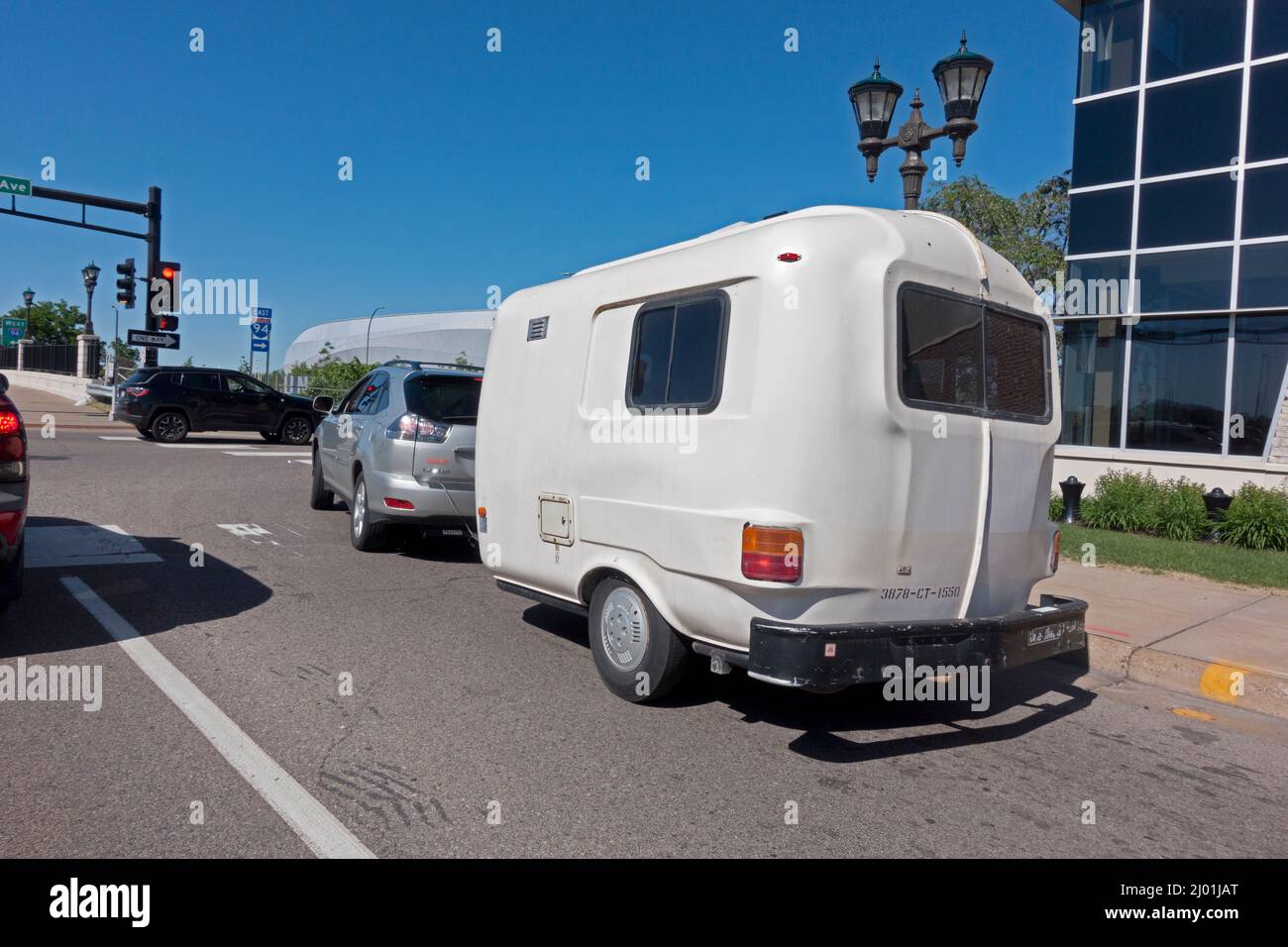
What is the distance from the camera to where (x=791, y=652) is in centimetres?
413

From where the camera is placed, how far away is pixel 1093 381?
47.9 ft

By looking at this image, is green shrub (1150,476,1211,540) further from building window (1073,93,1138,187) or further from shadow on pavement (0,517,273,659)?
shadow on pavement (0,517,273,659)

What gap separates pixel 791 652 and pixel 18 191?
2492 centimetres

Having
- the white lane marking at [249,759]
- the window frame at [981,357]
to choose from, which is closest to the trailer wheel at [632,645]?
the window frame at [981,357]

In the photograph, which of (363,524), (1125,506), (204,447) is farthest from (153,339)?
(1125,506)

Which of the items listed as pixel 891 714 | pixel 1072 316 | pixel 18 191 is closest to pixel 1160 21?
pixel 1072 316

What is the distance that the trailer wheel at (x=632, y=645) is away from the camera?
16.1ft

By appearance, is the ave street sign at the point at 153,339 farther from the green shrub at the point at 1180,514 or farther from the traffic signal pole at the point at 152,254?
the green shrub at the point at 1180,514

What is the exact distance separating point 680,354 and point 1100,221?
1240 cm

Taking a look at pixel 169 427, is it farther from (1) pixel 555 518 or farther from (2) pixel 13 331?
(2) pixel 13 331

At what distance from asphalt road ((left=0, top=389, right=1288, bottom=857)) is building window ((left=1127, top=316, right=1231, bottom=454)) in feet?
28.4

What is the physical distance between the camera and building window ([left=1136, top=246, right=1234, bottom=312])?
13.2 meters

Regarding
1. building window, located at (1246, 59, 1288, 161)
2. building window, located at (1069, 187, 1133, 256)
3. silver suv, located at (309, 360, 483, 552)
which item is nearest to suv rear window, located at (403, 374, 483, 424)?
silver suv, located at (309, 360, 483, 552)
